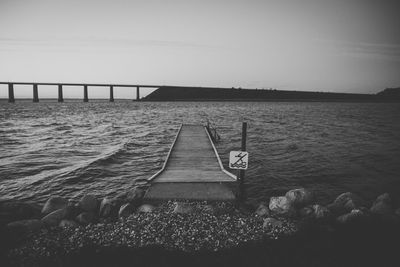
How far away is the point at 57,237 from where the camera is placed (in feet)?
15.8

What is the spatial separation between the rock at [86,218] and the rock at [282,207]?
457cm

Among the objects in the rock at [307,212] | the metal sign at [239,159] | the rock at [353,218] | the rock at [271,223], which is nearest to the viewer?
the rock at [271,223]

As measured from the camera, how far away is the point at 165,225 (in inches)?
201

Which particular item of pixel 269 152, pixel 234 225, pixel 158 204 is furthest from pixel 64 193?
pixel 269 152

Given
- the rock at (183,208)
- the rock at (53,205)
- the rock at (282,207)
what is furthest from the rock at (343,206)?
the rock at (53,205)

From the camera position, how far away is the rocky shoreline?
4.45 metres

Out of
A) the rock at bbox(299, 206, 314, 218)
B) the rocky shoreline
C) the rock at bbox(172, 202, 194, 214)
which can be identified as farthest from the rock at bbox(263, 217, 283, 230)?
the rock at bbox(172, 202, 194, 214)

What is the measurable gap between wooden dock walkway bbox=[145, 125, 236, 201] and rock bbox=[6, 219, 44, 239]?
101 inches

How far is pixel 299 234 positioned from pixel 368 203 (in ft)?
13.7

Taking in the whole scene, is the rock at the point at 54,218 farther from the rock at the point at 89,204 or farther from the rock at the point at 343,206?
the rock at the point at 343,206

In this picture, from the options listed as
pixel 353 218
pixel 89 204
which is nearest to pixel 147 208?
pixel 89 204

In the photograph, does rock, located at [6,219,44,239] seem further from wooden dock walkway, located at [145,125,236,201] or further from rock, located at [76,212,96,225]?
wooden dock walkway, located at [145,125,236,201]

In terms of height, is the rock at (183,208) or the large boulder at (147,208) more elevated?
the rock at (183,208)

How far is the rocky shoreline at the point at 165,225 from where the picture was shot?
445cm
